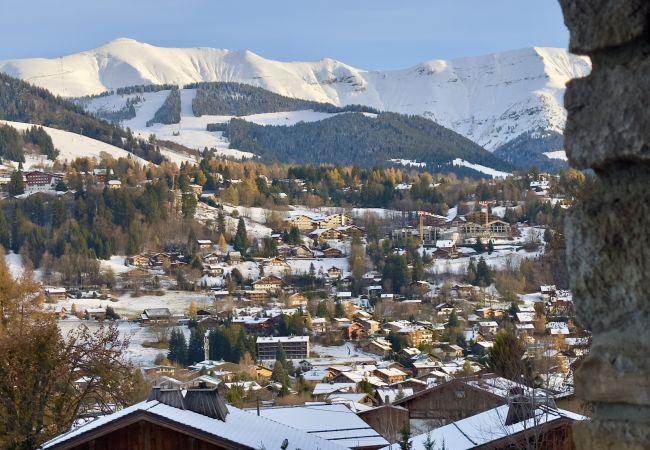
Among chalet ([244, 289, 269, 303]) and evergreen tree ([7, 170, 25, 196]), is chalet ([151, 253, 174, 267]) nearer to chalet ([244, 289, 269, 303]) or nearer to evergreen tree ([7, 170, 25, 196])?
chalet ([244, 289, 269, 303])

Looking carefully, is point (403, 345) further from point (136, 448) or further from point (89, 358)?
point (136, 448)

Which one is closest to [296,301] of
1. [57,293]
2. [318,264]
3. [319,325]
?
[319,325]

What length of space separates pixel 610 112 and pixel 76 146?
18160cm

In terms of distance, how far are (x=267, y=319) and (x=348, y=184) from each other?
80.0 metres

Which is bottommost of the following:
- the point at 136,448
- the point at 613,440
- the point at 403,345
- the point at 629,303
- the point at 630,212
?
the point at 403,345

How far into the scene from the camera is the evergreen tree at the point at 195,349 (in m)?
67.7

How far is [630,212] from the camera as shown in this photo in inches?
78.6

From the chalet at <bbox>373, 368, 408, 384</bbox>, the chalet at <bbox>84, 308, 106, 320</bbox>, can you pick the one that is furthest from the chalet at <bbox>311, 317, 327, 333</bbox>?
the chalet at <bbox>373, 368, 408, 384</bbox>

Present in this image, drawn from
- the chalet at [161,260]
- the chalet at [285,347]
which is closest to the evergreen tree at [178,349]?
the chalet at [285,347]

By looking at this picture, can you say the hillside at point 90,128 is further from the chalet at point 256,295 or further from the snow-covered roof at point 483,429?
the snow-covered roof at point 483,429

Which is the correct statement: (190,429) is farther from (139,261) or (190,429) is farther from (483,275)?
(139,261)

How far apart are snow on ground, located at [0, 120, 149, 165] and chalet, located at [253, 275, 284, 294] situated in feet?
242

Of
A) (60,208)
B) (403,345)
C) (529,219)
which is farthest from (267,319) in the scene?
(529,219)

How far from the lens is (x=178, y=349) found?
67.5 m
